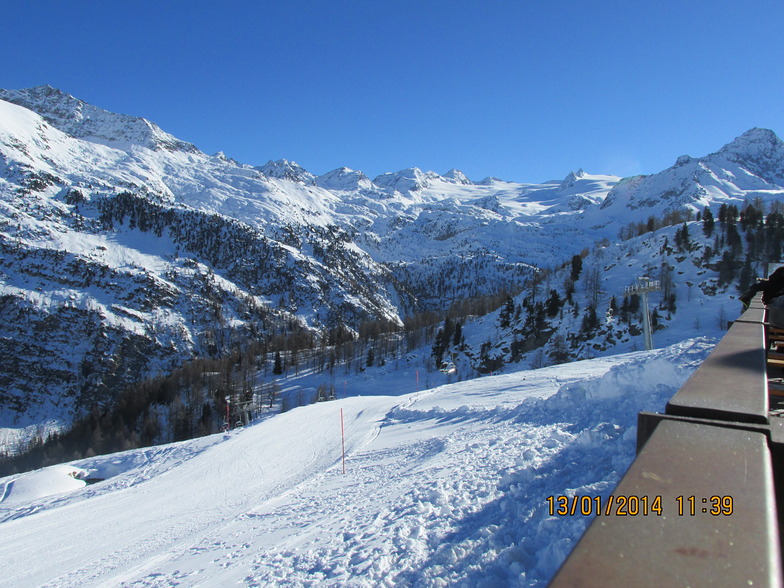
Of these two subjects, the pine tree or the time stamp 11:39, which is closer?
the time stamp 11:39

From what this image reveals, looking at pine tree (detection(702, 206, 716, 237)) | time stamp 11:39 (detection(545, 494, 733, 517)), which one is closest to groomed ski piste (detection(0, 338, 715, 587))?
time stamp 11:39 (detection(545, 494, 733, 517))

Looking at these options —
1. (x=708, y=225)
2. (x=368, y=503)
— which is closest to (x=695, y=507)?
(x=368, y=503)

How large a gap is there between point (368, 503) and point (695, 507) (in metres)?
7.70

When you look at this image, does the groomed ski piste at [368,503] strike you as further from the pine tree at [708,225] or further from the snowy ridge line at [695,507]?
the pine tree at [708,225]

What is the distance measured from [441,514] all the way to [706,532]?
5.62 meters

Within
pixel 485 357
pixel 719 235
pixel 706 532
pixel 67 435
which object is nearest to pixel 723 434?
pixel 706 532

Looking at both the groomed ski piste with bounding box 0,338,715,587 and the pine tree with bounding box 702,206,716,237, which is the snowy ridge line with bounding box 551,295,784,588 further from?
the pine tree with bounding box 702,206,716,237

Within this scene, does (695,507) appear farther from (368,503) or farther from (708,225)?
(708,225)

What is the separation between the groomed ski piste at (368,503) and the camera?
17.1 feet

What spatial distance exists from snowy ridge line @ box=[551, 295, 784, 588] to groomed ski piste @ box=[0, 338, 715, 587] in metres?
2.88

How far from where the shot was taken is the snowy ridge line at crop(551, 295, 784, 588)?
111cm

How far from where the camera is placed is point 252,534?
8.26 meters

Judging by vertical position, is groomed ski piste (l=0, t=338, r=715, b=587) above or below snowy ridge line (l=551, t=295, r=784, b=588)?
below

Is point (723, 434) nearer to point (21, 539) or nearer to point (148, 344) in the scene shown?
point (21, 539)
